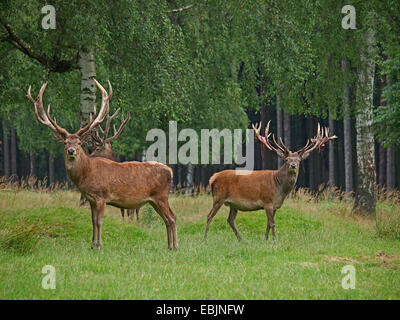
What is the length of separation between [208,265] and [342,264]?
188 centimetres

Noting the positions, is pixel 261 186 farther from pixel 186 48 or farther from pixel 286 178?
pixel 186 48

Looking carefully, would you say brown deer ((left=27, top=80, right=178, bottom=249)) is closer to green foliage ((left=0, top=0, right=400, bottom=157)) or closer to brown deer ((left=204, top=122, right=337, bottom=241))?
brown deer ((left=204, top=122, right=337, bottom=241))

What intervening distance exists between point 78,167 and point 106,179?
485 mm

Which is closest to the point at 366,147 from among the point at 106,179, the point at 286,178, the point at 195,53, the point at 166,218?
the point at 286,178

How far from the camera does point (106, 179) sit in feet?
31.2

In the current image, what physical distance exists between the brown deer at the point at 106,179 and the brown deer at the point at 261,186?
5.94 feet

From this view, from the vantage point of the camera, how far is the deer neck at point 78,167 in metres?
9.27

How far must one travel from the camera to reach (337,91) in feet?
47.2

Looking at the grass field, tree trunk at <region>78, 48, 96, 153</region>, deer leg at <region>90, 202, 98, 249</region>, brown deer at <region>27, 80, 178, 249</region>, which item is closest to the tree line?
tree trunk at <region>78, 48, 96, 153</region>

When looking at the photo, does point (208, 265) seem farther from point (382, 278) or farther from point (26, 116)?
point (26, 116)

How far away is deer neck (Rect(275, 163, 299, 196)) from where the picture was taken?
36.1ft

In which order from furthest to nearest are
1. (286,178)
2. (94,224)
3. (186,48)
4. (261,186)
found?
(186,48) → (261,186) → (286,178) → (94,224)

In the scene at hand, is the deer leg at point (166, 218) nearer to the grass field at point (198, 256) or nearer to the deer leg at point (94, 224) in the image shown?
the grass field at point (198, 256)

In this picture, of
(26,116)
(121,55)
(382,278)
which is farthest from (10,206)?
(26,116)
